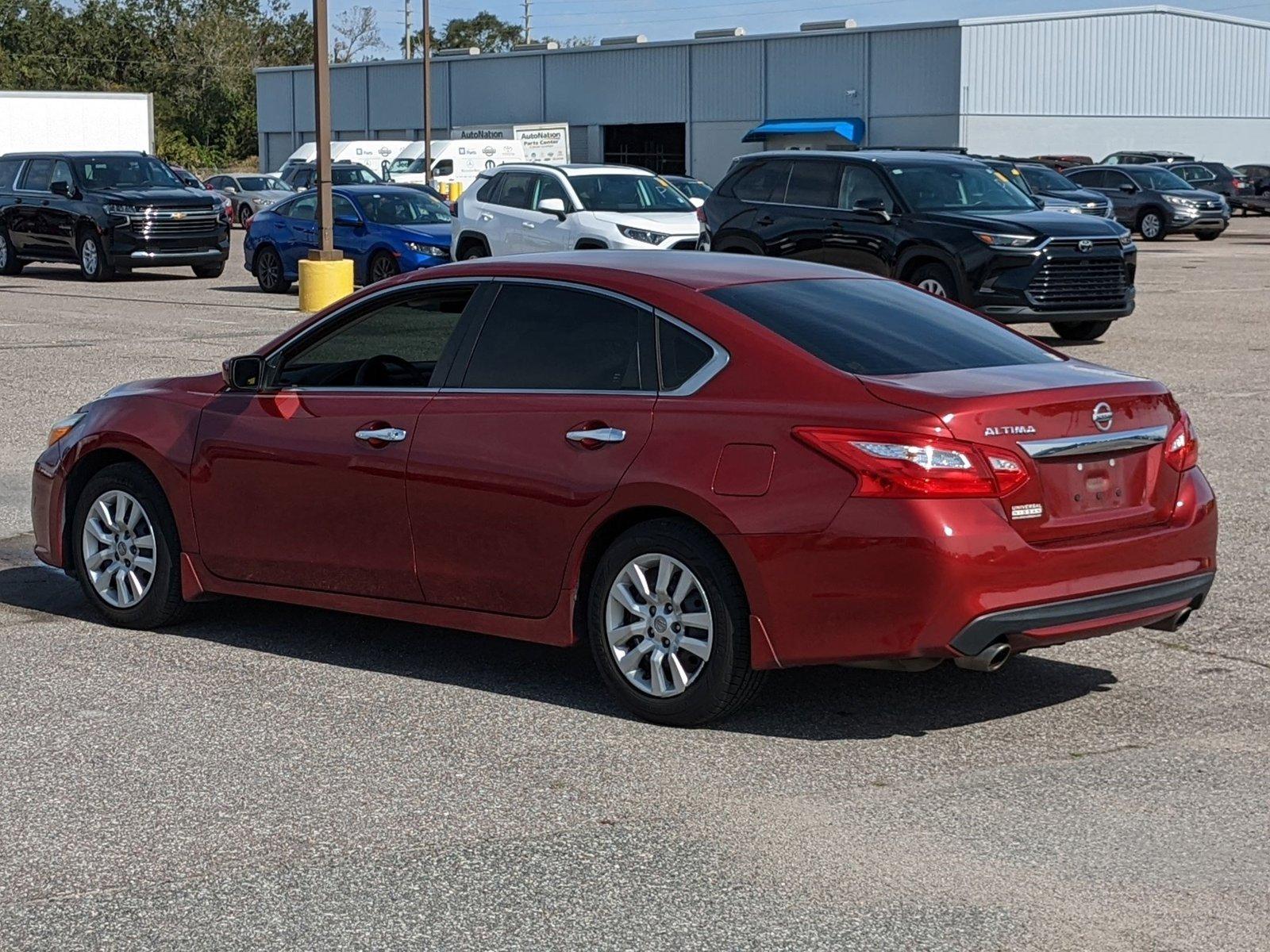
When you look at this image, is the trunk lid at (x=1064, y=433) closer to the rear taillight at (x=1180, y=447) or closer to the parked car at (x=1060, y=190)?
the rear taillight at (x=1180, y=447)

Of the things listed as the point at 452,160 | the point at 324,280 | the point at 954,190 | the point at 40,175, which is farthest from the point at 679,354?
the point at 452,160

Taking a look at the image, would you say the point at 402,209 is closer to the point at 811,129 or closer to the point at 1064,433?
the point at 1064,433

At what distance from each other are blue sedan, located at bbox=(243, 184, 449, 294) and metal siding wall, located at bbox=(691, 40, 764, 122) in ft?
144

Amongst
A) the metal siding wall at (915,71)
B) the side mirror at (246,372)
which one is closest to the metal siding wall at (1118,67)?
the metal siding wall at (915,71)

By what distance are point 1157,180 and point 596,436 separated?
39095 millimetres

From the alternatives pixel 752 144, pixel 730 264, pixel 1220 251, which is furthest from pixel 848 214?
pixel 752 144

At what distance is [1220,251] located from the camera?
3812 cm

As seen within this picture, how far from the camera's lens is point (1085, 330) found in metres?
19.9

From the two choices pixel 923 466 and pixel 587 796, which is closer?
pixel 587 796

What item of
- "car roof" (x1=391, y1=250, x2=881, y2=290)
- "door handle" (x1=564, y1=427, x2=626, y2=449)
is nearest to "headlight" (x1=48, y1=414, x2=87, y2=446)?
"car roof" (x1=391, y1=250, x2=881, y2=290)

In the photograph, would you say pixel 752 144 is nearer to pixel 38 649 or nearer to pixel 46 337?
pixel 46 337

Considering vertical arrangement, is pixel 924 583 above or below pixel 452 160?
below

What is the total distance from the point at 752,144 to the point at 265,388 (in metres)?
63.4

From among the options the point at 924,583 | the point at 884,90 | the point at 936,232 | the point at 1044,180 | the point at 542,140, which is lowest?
the point at 924,583
